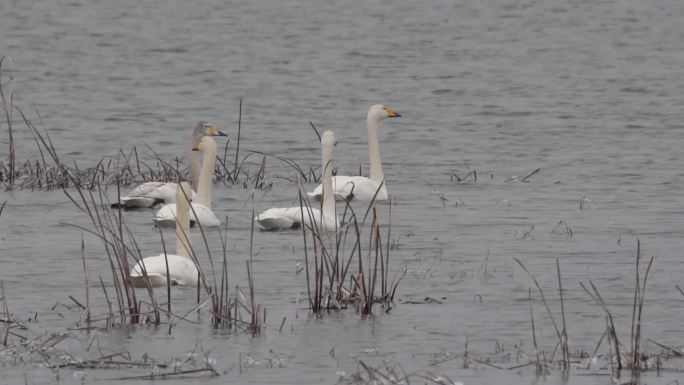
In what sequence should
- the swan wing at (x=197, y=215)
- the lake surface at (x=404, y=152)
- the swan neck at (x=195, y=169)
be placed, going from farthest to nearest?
the swan neck at (x=195, y=169) → the swan wing at (x=197, y=215) → the lake surface at (x=404, y=152)

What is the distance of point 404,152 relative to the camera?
67.1 ft

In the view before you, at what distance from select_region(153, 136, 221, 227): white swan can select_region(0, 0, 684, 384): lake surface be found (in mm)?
167

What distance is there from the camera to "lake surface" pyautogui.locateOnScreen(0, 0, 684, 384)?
30.8 ft

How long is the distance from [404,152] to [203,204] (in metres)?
6.28

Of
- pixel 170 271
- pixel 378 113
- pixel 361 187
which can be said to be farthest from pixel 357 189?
pixel 170 271

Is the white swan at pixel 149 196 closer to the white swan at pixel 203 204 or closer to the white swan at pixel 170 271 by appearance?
the white swan at pixel 203 204

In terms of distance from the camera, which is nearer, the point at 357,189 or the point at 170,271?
the point at 170,271

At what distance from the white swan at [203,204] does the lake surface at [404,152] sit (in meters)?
0.17

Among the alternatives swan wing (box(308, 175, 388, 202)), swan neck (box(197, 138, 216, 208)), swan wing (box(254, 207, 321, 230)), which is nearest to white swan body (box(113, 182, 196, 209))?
swan neck (box(197, 138, 216, 208))

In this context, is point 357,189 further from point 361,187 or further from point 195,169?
point 195,169

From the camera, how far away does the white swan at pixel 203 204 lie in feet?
45.1

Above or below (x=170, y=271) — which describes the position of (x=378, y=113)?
above

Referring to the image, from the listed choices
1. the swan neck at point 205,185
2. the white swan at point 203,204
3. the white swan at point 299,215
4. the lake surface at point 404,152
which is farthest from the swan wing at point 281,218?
the swan neck at point 205,185

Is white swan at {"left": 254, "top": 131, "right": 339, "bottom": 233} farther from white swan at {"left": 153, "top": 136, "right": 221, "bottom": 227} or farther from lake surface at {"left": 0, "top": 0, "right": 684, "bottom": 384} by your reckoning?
white swan at {"left": 153, "top": 136, "right": 221, "bottom": 227}
